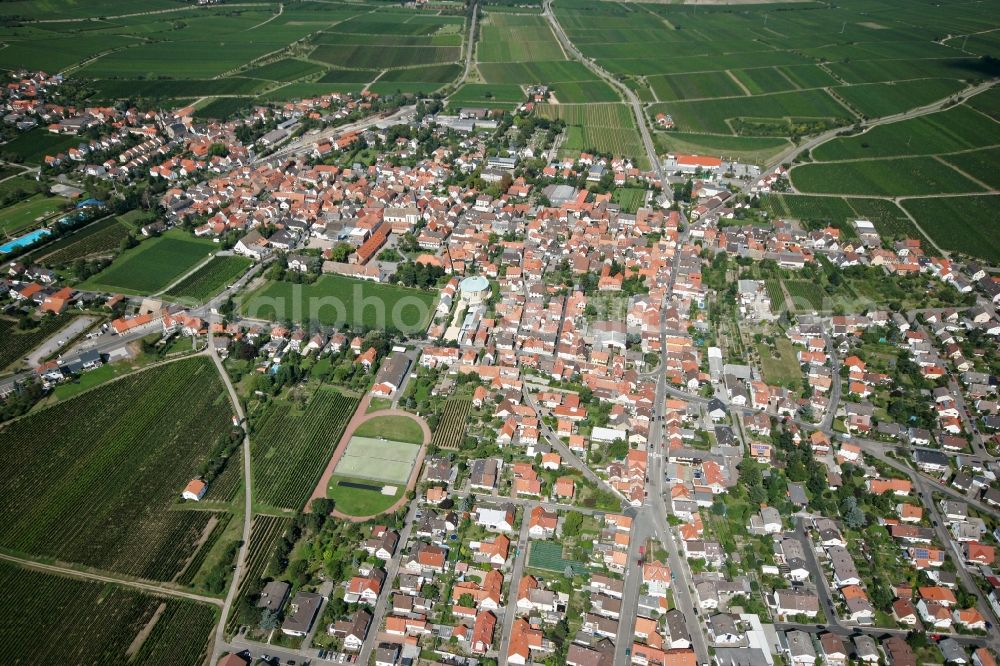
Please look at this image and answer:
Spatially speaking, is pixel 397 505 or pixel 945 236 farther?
pixel 945 236

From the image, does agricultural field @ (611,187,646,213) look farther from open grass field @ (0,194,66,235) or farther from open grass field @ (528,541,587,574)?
open grass field @ (0,194,66,235)

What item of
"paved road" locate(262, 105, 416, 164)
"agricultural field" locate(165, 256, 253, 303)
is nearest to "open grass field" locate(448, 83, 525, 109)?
"paved road" locate(262, 105, 416, 164)

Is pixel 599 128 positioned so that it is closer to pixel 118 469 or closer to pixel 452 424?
pixel 452 424

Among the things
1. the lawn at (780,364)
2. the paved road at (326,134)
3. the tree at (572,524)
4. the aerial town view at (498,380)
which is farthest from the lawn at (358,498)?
the paved road at (326,134)

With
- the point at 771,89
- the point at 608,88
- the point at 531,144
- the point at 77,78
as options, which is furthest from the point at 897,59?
the point at 77,78

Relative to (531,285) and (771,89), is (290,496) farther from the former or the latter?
(771,89)

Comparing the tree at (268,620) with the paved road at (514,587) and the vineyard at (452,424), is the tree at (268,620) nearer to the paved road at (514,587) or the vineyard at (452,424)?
the paved road at (514,587)
